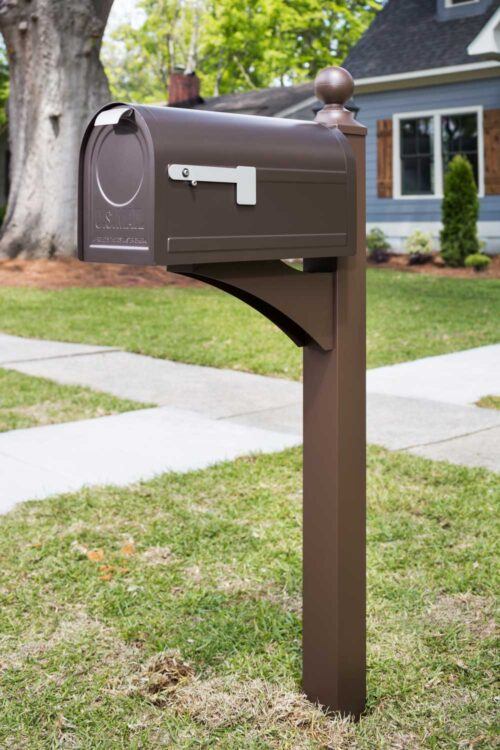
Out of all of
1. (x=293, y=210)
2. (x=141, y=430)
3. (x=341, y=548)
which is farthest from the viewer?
(x=141, y=430)

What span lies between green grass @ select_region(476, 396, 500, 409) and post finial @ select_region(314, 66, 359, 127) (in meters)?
4.00

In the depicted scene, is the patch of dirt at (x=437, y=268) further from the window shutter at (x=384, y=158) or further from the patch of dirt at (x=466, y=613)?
the patch of dirt at (x=466, y=613)

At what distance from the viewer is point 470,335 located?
29.0 feet

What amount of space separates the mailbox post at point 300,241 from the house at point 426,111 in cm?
1471

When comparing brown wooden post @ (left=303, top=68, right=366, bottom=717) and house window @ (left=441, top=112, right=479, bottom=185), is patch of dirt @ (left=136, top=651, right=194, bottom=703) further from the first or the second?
house window @ (left=441, top=112, right=479, bottom=185)

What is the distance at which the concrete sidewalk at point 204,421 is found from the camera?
4.73 metres

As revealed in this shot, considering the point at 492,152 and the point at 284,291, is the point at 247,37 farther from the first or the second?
the point at 284,291

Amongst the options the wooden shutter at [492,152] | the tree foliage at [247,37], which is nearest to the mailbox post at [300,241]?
the wooden shutter at [492,152]

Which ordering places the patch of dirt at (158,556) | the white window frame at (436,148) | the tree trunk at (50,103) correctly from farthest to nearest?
the white window frame at (436,148), the tree trunk at (50,103), the patch of dirt at (158,556)

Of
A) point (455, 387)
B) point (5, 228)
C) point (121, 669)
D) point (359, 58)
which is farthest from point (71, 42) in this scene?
point (121, 669)

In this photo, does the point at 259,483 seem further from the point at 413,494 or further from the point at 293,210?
the point at 293,210

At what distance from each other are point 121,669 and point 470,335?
21.8ft

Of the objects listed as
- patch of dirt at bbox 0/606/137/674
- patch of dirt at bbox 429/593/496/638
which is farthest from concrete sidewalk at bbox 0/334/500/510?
patch of dirt at bbox 429/593/496/638

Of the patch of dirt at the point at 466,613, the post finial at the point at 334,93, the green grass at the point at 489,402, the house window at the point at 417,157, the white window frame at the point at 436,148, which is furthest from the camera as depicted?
the house window at the point at 417,157
